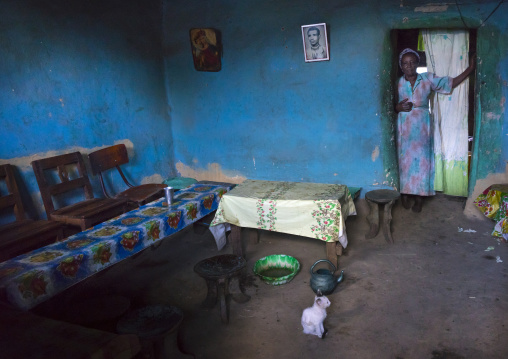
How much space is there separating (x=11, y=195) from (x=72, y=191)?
74 centimetres

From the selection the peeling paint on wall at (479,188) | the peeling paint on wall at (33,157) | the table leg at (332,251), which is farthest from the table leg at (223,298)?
the peeling paint on wall at (479,188)

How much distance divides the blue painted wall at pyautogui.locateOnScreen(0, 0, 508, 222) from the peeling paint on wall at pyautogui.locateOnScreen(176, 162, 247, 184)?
35 millimetres

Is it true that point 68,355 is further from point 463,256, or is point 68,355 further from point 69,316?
point 463,256

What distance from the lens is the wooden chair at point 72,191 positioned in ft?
12.4

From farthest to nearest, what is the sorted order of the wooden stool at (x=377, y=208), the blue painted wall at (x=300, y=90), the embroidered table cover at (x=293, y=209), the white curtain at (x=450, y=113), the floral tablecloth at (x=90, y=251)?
the white curtain at (x=450, y=113) < the blue painted wall at (x=300, y=90) < the wooden stool at (x=377, y=208) < the embroidered table cover at (x=293, y=209) < the floral tablecloth at (x=90, y=251)

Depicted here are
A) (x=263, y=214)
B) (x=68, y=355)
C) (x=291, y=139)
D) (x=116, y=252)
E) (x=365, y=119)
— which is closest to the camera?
(x=68, y=355)

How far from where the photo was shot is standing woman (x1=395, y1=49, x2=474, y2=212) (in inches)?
173

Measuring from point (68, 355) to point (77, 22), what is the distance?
388 cm

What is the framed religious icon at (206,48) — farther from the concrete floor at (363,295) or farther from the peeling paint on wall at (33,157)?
the concrete floor at (363,295)

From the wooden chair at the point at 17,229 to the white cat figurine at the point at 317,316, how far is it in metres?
2.43

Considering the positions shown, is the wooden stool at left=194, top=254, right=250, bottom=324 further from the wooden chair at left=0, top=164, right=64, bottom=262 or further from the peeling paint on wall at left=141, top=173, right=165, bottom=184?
the peeling paint on wall at left=141, top=173, right=165, bottom=184

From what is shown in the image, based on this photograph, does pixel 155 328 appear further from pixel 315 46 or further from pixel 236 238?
pixel 315 46

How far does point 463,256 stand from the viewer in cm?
371

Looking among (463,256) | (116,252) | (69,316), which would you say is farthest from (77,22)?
(463,256)
